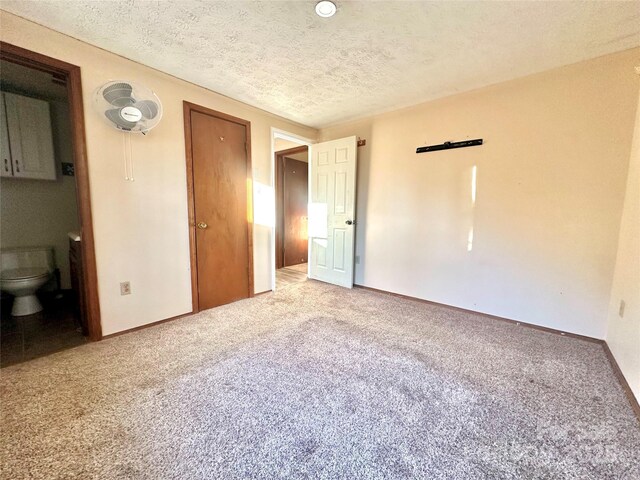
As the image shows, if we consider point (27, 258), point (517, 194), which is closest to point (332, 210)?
point (517, 194)

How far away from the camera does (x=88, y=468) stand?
1090mm

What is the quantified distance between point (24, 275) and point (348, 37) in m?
3.54

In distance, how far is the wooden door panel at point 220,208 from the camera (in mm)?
2709

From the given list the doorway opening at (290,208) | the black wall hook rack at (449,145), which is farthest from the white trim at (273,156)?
the black wall hook rack at (449,145)

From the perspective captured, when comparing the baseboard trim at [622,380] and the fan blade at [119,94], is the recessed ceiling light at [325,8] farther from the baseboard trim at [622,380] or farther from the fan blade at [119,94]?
the baseboard trim at [622,380]

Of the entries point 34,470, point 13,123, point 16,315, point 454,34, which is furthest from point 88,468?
point 13,123

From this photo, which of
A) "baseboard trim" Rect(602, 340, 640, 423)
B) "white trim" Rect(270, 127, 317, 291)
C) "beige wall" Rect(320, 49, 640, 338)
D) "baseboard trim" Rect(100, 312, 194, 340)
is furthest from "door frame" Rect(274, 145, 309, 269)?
"baseboard trim" Rect(602, 340, 640, 423)

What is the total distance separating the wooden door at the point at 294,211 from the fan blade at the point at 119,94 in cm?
293

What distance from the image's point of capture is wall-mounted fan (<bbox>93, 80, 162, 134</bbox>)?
1979 mm

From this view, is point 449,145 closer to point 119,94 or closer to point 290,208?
point 290,208

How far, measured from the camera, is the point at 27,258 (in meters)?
2.82

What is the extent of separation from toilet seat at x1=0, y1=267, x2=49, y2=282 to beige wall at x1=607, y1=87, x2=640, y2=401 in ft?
15.3

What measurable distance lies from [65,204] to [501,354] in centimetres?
472

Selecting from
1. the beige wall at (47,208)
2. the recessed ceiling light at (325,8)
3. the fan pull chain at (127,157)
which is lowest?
the beige wall at (47,208)
